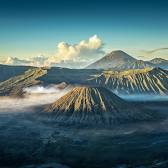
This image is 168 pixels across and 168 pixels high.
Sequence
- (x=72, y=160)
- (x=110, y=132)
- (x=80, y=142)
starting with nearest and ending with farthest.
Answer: (x=72, y=160) → (x=80, y=142) → (x=110, y=132)

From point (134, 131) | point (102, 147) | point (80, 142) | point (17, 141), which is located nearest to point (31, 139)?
point (17, 141)

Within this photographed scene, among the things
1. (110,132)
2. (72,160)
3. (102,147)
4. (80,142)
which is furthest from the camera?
(110,132)

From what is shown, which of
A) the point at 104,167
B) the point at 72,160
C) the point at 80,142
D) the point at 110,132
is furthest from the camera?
the point at 110,132

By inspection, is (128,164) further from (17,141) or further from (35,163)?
(17,141)

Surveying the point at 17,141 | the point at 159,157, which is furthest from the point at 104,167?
the point at 17,141

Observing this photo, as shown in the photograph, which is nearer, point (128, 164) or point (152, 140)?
point (128, 164)

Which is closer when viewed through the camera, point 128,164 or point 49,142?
point 128,164

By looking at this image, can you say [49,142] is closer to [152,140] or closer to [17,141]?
[17,141]

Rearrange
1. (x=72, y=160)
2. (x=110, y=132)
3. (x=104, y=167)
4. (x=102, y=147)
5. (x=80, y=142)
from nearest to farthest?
1. (x=104, y=167)
2. (x=72, y=160)
3. (x=102, y=147)
4. (x=80, y=142)
5. (x=110, y=132)
